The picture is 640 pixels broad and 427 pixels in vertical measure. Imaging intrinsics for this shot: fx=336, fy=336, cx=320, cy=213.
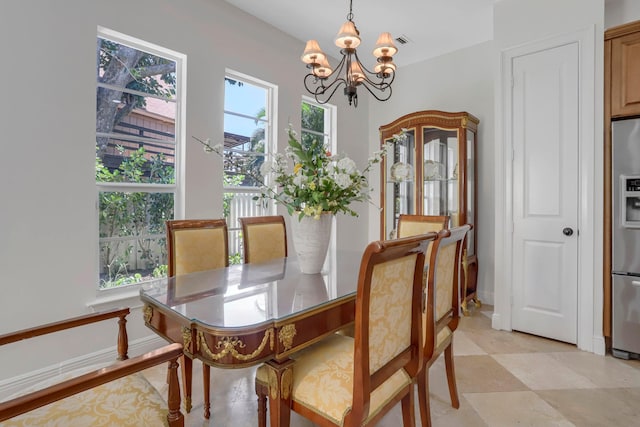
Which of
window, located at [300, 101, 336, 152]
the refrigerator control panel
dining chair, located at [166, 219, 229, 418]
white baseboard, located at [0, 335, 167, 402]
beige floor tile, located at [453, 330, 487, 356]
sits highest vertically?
window, located at [300, 101, 336, 152]

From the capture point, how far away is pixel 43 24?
6.80 ft

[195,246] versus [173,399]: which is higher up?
[195,246]

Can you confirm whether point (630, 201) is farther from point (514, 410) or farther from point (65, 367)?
point (65, 367)

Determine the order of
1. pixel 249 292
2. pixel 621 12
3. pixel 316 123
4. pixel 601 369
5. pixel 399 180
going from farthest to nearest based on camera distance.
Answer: pixel 316 123
pixel 399 180
pixel 621 12
pixel 601 369
pixel 249 292

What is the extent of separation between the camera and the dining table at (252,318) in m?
1.13

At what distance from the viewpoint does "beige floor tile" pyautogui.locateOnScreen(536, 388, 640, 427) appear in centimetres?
176

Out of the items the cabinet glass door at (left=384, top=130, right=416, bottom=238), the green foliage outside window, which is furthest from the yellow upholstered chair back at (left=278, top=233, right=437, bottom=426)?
the cabinet glass door at (left=384, top=130, right=416, bottom=238)

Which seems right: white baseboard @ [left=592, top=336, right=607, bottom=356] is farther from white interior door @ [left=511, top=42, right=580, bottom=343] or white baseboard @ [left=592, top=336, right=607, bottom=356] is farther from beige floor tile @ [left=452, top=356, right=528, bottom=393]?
beige floor tile @ [left=452, top=356, right=528, bottom=393]

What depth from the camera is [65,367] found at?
2193mm

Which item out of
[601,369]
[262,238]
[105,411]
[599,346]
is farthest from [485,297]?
[105,411]

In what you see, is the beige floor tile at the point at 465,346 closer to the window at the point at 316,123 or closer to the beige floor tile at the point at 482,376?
the beige floor tile at the point at 482,376

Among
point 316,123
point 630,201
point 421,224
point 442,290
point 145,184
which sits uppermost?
point 316,123

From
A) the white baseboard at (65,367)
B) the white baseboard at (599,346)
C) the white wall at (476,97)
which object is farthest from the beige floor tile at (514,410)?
the white baseboard at (65,367)

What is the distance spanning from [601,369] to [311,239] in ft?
7.29
